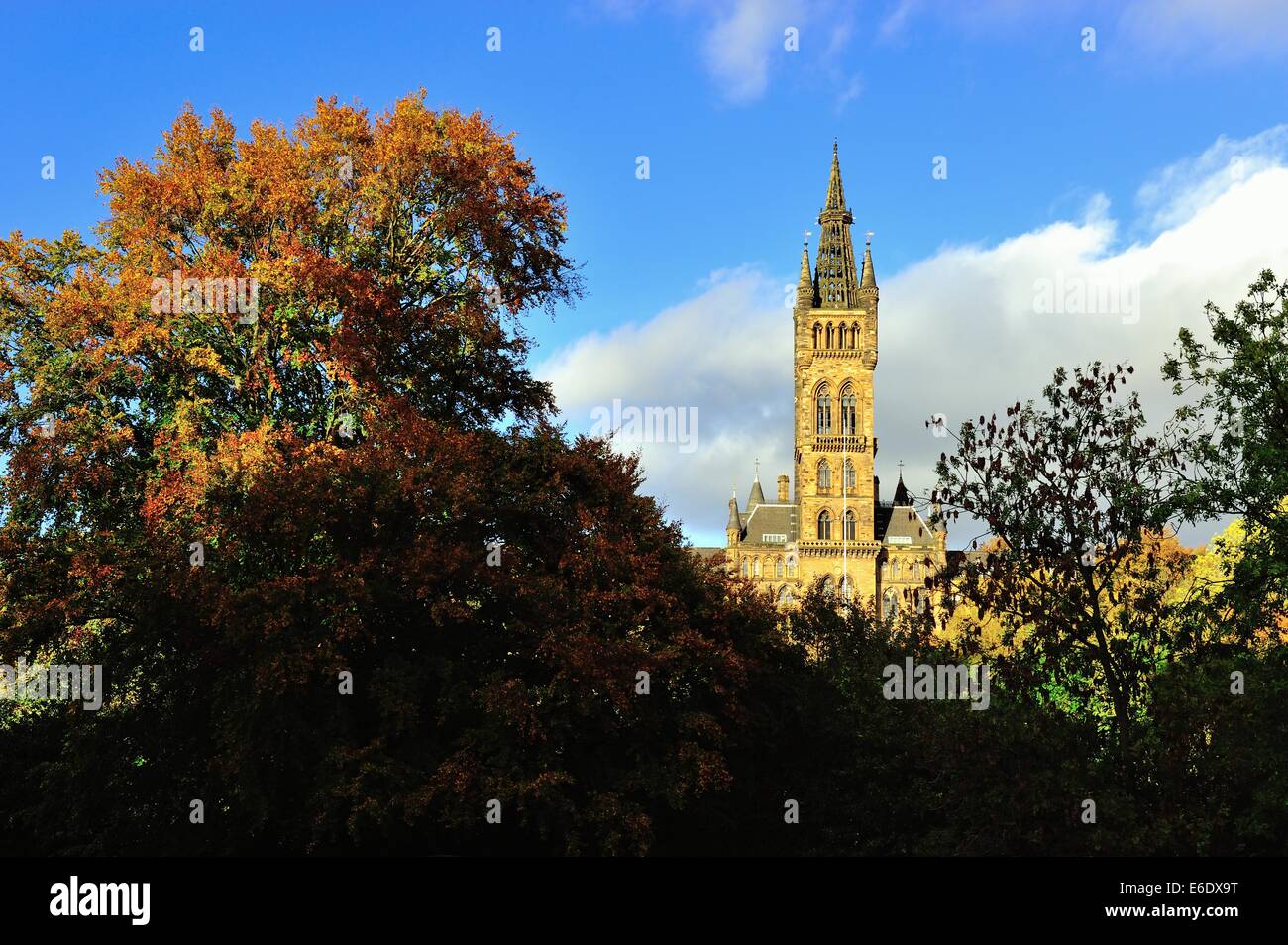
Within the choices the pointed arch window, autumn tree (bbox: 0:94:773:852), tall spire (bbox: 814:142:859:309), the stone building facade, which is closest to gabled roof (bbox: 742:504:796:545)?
the stone building facade

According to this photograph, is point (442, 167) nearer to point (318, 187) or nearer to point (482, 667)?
point (318, 187)

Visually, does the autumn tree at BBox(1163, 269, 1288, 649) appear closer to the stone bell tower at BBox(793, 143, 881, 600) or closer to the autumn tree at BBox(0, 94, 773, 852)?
the autumn tree at BBox(0, 94, 773, 852)

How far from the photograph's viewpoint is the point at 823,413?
8875 centimetres

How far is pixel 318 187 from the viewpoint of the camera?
76.0 feet

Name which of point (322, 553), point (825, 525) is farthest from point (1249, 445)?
point (825, 525)

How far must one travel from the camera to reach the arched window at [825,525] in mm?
87312

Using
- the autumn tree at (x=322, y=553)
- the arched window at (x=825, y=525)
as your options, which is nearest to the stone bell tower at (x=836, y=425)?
the arched window at (x=825, y=525)

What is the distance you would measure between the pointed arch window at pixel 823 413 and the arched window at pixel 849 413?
933mm

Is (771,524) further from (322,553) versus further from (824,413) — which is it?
(322,553)

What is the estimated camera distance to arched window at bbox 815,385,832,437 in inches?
3472

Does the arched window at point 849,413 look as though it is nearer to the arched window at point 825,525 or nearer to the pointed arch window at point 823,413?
the pointed arch window at point 823,413
